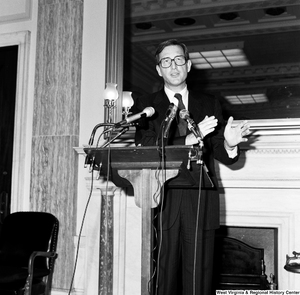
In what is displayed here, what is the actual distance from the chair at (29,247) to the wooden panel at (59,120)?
0.43m

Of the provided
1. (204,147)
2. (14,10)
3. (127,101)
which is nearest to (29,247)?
(127,101)

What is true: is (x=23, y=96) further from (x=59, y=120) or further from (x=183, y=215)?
(x=183, y=215)

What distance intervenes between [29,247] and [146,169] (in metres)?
1.64

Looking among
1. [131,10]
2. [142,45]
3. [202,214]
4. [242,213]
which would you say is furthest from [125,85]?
[202,214]

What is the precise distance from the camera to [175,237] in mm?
2328

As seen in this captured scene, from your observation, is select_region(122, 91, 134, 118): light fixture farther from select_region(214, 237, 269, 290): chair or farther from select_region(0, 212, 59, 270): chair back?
select_region(214, 237, 269, 290): chair

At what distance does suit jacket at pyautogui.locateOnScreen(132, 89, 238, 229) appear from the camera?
2.34 m

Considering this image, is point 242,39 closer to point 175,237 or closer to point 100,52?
point 100,52

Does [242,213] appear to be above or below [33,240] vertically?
above

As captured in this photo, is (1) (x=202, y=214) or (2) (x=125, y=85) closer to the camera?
(1) (x=202, y=214)

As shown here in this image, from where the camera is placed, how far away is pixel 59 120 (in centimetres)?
391

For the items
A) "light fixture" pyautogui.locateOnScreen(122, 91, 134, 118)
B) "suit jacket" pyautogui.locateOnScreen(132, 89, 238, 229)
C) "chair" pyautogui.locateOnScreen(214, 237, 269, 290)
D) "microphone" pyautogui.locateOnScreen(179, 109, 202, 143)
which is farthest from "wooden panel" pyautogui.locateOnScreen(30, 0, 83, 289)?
"microphone" pyautogui.locateOnScreen(179, 109, 202, 143)

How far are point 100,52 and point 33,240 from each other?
1.64 meters

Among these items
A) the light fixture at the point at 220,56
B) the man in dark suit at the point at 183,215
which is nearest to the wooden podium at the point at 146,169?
the man in dark suit at the point at 183,215
